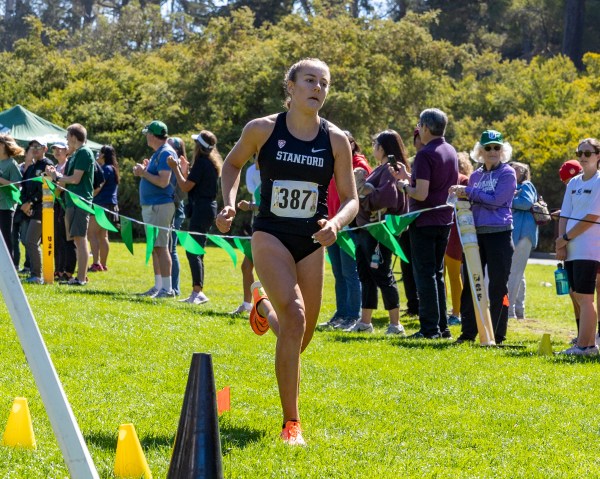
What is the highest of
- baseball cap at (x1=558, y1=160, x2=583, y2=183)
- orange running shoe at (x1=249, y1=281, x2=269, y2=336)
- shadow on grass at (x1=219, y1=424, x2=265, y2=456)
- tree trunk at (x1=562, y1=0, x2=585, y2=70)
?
tree trunk at (x1=562, y1=0, x2=585, y2=70)

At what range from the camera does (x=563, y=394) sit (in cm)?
738

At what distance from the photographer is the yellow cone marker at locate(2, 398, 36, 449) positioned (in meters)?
5.11

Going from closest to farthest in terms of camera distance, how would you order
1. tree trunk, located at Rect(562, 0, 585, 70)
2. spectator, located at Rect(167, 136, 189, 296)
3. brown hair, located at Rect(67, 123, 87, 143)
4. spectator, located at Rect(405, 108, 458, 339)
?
spectator, located at Rect(405, 108, 458, 339) → spectator, located at Rect(167, 136, 189, 296) → brown hair, located at Rect(67, 123, 87, 143) → tree trunk, located at Rect(562, 0, 585, 70)

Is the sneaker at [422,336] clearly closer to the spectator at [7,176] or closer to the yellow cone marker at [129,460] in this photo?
the yellow cone marker at [129,460]

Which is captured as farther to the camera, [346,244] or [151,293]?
[151,293]

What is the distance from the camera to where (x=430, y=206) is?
10320 millimetres

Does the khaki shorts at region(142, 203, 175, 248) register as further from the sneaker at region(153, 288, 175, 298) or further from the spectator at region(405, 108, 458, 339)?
the spectator at region(405, 108, 458, 339)

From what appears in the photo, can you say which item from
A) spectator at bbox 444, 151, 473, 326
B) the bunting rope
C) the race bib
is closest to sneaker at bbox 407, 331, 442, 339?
the bunting rope

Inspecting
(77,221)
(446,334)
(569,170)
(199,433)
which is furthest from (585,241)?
(77,221)

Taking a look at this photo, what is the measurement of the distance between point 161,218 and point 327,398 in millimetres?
6289

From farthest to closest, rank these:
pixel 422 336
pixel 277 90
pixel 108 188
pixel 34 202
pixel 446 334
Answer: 1. pixel 277 90
2. pixel 108 188
3. pixel 34 202
4. pixel 446 334
5. pixel 422 336

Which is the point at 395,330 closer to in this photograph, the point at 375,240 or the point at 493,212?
the point at 375,240

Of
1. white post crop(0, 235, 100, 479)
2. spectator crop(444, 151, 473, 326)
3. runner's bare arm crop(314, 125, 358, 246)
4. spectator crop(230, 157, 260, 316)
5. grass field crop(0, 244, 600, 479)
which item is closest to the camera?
white post crop(0, 235, 100, 479)

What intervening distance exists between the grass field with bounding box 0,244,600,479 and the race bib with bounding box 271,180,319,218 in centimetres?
124
